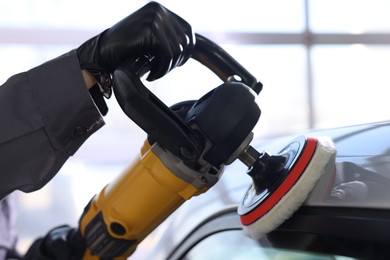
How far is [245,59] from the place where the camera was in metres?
2.75

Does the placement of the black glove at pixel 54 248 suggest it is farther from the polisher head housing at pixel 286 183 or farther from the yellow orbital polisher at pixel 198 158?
the polisher head housing at pixel 286 183

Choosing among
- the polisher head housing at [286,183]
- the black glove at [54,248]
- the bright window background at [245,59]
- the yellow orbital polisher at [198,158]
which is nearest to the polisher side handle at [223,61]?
the yellow orbital polisher at [198,158]

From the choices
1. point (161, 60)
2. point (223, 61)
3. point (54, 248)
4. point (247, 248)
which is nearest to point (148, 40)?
point (161, 60)

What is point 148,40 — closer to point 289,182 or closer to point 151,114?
point 151,114

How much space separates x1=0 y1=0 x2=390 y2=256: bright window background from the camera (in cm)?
232

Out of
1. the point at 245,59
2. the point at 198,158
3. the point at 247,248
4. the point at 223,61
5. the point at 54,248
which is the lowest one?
the point at 54,248

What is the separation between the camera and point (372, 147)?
0.56m

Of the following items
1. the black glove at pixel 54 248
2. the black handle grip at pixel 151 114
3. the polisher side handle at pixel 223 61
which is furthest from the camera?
the black glove at pixel 54 248

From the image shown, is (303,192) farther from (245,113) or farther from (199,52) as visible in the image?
(199,52)

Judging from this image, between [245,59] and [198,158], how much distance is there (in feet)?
7.45

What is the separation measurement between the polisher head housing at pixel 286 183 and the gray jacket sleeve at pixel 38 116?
0.23m

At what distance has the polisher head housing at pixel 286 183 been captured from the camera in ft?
1.70

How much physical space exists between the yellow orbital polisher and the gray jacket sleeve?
0.31ft

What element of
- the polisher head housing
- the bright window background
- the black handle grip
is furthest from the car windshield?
the bright window background
